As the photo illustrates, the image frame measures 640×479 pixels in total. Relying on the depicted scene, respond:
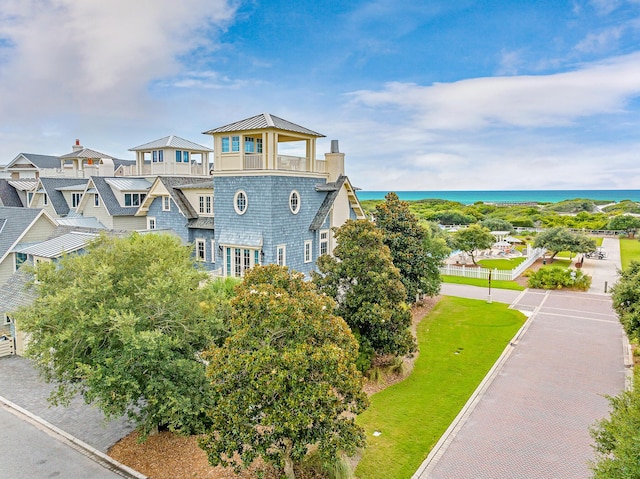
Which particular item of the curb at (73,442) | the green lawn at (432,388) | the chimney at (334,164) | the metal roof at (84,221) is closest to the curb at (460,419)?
the green lawn at (432,388)

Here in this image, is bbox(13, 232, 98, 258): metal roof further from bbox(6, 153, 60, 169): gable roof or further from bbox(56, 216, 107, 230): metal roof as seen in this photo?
bbox(6, 153, 60, 169): gable roof

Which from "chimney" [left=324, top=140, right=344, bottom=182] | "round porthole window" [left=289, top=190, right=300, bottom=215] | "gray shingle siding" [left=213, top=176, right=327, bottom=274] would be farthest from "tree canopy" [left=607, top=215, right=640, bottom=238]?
"round porthole window" [left=289, top=190, right=300, bottom=215]

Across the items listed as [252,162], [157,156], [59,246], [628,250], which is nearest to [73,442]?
[59,246]

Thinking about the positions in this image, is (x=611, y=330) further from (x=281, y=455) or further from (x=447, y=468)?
(x=281, y=455)

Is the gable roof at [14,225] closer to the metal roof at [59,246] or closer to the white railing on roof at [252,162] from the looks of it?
the metal roof at [59,246]

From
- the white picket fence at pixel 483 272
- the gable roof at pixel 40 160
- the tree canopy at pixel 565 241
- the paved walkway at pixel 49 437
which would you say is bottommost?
the paved walkway at pixel 49 437

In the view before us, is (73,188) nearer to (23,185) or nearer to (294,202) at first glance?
(23,185)

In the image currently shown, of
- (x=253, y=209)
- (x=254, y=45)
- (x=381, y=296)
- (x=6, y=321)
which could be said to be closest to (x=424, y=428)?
(x=381, y=296)
